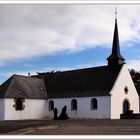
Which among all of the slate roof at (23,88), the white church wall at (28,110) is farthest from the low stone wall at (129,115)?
the slate roof at (23,88)

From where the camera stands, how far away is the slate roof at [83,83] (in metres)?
30.2

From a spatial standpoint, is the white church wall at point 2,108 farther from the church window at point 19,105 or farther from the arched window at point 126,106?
the arched window at point 126,106

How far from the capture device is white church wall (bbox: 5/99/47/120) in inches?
1184

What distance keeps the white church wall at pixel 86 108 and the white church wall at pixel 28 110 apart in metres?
0.75

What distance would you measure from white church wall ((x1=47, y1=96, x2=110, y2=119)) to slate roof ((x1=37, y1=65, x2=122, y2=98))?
12.4 inches

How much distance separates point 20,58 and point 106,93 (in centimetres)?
1176

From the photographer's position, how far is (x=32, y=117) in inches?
1232

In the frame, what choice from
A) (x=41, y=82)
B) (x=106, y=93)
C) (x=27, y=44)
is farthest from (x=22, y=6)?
(x=41, y=82)

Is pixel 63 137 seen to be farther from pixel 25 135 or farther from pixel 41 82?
pixel 41 82

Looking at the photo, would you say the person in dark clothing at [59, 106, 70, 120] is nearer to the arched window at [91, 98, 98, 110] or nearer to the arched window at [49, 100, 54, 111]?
the arched window at [91, 98, 98, 110]

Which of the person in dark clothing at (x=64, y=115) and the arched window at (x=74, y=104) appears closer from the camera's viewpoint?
the person in dark clothing at (x=64, y=115)

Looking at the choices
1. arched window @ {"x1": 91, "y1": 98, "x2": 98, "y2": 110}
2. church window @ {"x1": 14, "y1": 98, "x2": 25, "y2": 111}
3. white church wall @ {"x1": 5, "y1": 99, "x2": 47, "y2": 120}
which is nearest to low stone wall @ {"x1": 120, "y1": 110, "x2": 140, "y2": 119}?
arched window @ {"x1": 91, "y1": 98, "x2": 98, "y2": 110}

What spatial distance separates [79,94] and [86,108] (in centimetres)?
104

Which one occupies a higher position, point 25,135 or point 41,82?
point 41,82
